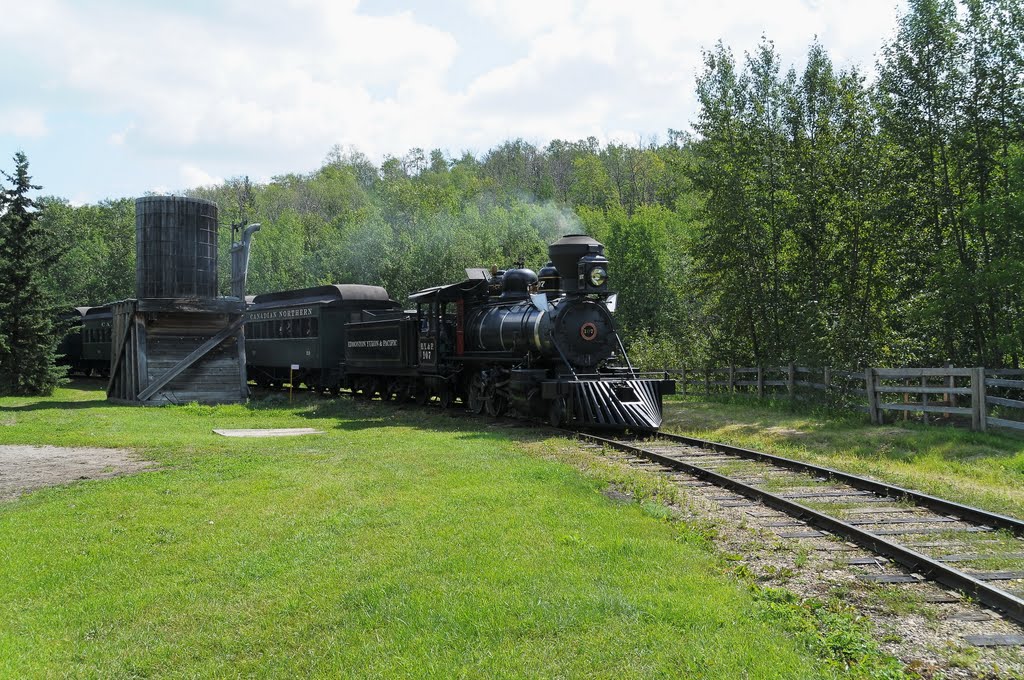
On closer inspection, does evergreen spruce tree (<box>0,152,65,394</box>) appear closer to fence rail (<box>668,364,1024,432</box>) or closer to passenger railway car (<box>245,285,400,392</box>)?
passenger railway car (<box>245,285,400,392</box>)

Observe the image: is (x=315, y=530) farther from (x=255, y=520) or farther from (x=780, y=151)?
(x=780, y=151)

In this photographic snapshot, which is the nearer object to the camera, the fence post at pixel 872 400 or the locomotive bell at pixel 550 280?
the fence post at pixel 872 400

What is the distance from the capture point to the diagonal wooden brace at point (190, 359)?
21812 mm

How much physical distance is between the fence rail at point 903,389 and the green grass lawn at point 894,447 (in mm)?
372

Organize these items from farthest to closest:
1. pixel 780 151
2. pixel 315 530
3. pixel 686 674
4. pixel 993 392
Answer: pixel 780 151
pixel 993 392
pixel 315 530
pixel 686 674

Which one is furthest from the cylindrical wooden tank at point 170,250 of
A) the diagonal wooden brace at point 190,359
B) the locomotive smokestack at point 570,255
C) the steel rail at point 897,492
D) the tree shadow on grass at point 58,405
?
the steel rail at point 897,492

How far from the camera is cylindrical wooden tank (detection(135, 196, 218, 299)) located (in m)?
23.0

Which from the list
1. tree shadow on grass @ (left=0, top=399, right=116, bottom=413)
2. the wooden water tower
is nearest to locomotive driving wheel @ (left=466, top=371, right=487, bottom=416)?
the wooden water tower

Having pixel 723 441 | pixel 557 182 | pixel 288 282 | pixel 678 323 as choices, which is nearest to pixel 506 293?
pixel 723 441

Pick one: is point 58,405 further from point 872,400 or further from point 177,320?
point 872,400

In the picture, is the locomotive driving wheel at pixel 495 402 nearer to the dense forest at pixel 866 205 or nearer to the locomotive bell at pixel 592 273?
the locomotive bell at pixel 592 273

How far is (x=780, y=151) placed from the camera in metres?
20.2

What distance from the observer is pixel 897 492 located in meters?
8.30

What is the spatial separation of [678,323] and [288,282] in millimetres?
27831
